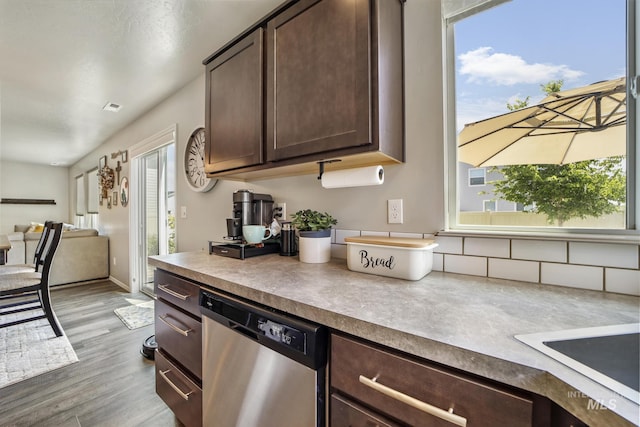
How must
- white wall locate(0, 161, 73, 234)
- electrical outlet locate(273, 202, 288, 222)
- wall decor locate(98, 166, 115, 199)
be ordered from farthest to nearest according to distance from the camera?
white wall locate(0, 161, 73, 234)
wall decor locate(98, 166, 115, 199)
electrical outlet locate(273, 202, 288, 222)

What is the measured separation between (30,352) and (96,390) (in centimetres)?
96

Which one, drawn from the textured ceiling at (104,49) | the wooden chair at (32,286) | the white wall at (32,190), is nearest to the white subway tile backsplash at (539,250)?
the textured ceiling at (104,49)

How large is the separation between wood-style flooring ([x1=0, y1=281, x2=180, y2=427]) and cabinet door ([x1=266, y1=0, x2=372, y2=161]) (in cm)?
164

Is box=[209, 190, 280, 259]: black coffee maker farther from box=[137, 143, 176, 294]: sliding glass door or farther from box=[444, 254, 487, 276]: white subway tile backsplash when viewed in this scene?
box=[137, 143, 176, 294]: sliding glass door

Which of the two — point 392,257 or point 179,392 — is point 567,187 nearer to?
point 392,257

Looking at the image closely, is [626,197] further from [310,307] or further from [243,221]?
[243,221]

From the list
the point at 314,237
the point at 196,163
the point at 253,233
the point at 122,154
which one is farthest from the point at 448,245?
the point at 122,154

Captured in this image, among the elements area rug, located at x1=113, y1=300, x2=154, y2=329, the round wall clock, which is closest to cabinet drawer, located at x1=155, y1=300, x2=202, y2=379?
the round wall clock

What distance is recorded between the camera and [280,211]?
5.76 feet

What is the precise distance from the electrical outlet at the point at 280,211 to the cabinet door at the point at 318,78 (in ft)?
1.53

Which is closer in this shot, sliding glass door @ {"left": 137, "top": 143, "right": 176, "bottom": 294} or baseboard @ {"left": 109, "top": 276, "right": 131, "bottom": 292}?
sliding glass door @ {"left": 137, "top": 143, "right": 176, "bottom": 294}

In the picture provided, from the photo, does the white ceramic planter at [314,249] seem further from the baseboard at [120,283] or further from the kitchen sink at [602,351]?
the baseboard at [120,283]

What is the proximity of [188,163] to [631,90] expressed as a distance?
2749 mm

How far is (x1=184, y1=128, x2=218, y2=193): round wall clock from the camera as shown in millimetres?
2336
